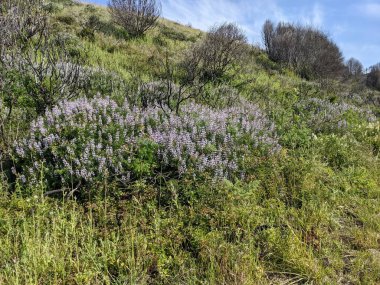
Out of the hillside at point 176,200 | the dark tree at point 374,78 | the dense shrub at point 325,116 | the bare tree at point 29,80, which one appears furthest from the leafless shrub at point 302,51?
the dark tree at point 374,78

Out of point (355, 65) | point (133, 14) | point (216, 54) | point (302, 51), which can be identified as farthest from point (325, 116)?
point (355, 65)

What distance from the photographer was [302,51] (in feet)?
62.2

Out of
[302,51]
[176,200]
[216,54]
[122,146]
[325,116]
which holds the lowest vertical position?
[176,200]

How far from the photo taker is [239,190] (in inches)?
143

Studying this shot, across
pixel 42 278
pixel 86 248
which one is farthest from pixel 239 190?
pixel 42 278

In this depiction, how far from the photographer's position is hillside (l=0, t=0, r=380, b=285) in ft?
9.13

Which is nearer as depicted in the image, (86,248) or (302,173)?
(86,248)

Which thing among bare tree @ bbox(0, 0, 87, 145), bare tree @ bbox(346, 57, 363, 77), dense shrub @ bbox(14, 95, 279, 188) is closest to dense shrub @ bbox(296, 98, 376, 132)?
dense shrub @ bbox(14, 95, 279, 188)

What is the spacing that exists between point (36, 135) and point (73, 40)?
22.9 feet

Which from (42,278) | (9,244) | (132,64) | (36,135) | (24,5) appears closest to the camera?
(42,278)

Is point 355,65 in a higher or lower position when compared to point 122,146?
higher

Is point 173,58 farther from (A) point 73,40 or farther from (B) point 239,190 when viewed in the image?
(B) point 239,190

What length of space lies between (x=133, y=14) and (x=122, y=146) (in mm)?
11052

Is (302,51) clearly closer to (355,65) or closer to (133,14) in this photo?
(133,14)
